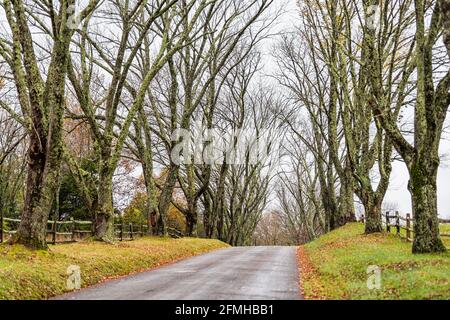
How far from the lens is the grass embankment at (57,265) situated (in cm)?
937

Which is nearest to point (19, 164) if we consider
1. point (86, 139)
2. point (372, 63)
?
point (86, 139)

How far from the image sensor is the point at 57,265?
1177 cm

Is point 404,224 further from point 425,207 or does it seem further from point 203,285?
point 203,285

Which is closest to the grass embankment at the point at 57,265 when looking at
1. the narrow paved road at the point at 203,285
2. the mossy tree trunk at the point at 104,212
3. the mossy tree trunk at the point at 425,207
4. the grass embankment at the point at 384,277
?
the narrow paved road at the point at 203,285

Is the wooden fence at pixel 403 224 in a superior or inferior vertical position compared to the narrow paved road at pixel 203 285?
superior

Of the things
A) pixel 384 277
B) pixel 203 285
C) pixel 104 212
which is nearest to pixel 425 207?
pixel 384 277

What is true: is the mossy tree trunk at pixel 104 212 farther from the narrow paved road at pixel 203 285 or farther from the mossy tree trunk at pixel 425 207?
the mossy tree trunk at pixel 425 207

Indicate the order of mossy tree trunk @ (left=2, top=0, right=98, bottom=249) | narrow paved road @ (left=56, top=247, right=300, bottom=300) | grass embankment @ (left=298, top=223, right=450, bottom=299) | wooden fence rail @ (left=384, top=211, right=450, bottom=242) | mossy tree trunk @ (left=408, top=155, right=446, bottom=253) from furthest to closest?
wooden fence rail @ (left=384, top=211, right=450, bottom=242) → mossy tree trunk @ (left=2, top=0, right=98, bottom=249) → mossy tree trunk @ (left=408, top=155, right=446, bottom=253) → narrow paved road @ (left=56, top=247, right=300, bottom=300) → grass embankment @ (left=298, top=223, right=450, bottom=299)

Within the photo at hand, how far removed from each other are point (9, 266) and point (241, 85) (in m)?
29.0

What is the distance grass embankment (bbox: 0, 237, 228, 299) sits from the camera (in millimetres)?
9371

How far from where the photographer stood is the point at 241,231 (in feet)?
151

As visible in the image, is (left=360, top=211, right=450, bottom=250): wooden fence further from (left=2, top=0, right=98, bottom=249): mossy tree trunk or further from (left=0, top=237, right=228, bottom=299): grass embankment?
(left=2, top=0, right=98, bottom=249): mossy tree trunk

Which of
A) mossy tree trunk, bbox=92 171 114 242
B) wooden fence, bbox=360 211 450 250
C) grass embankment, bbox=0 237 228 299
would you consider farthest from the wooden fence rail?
mossy tree trunk, bbox=92 171 114 242
